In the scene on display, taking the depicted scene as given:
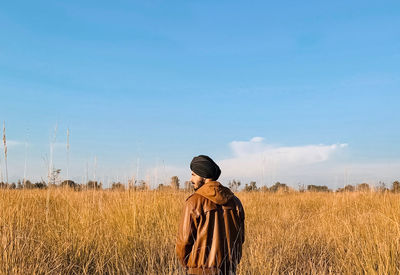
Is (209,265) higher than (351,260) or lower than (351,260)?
higher

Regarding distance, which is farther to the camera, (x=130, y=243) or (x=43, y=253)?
(x=130, y=243)

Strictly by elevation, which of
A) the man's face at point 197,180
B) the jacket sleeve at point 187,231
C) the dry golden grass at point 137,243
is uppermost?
the man's face at point 197,180

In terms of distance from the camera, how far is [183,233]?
3100 millimetres

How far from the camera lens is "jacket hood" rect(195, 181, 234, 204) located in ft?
Result: 10.1

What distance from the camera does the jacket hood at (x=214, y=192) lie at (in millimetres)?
3064

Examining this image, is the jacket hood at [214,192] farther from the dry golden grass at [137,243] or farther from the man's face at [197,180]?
the dry golden grass at [137,243]

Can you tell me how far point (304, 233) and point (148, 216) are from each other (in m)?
2.91

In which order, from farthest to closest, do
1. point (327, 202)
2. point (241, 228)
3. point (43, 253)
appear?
point (327, 202)
point (43, 253)
point (241, 228)

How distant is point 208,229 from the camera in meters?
3.13

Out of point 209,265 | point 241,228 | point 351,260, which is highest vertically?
point 241,228

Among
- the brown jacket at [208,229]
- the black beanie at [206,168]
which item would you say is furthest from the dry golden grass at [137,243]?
the black beanie at [206,168]

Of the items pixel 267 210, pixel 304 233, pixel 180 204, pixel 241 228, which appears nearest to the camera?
pixel 241 228

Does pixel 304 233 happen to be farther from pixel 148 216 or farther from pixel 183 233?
pixel 183 233

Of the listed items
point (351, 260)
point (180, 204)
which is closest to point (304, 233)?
point (351, 260)
